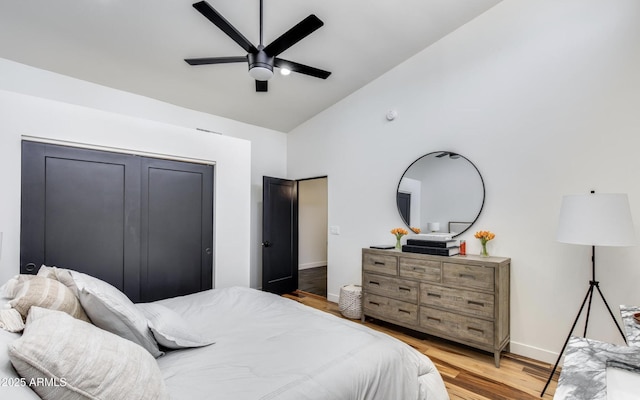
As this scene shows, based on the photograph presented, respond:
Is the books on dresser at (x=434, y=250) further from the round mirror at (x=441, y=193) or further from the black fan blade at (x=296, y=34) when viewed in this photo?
the black fan blade at (x=296, y=34)

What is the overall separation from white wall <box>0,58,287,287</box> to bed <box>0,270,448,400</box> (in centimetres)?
165

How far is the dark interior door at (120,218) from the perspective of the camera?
7.68 ft

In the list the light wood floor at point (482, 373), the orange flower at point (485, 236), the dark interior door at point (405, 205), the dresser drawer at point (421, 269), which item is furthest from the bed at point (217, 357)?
the dark interior door at point (405, 205)

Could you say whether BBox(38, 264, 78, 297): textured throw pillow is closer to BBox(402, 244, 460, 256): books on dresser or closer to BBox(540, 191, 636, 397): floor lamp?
BBox(402, 244, 460, 256): books on dresser

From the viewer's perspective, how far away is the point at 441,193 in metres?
3.33

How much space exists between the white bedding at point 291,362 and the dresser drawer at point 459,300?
1067 mm

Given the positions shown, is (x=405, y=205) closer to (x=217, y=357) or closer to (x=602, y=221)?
(x=602, y=221)

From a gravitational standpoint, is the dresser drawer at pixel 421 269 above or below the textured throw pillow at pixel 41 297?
below

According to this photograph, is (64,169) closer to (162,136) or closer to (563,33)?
(162,136)

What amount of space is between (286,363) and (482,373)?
204 cm

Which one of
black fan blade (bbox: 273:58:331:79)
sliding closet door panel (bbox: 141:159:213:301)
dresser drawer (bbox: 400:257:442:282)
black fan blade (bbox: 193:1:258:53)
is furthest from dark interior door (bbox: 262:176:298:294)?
black fan blade (bbox: 193:1:258:53)

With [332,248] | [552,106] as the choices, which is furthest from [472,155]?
[332,248]

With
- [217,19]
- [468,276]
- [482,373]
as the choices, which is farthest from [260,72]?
[482,373]

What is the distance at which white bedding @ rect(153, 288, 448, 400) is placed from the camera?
1.14 meters
